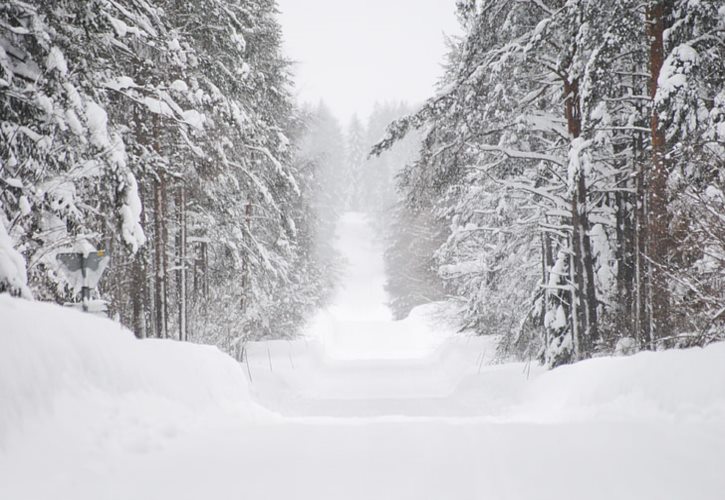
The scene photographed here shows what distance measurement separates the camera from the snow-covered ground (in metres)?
4.25

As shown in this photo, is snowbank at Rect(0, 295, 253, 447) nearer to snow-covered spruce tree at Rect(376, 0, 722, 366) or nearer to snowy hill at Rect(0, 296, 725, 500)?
snowy hill at Rect(0, 296, 725, 500)

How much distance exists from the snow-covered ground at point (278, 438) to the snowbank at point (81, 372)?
14 millimetres

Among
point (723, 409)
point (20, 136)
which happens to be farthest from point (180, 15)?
point (723, 409)

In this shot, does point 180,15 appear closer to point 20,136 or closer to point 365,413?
point 20,136

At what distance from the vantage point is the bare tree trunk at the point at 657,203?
361 inches

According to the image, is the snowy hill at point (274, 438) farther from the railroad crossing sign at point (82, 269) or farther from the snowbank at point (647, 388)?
the railroad crossing sign at point (82, 269)

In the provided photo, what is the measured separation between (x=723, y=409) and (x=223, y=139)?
1062 centimetres

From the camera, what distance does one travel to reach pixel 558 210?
12398 millimetres

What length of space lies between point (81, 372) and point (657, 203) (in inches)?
310

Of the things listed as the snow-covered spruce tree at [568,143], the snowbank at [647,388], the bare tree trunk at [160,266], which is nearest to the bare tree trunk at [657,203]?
the snow-covered spruce tree at [568,143]

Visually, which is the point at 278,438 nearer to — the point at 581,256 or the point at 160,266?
the point at 160,266

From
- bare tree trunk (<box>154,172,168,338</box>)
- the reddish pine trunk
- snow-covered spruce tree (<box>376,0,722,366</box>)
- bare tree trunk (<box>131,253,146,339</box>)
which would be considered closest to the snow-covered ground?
bare tree trunk (<box>131,253,146,339</box>)

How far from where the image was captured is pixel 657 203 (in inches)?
367

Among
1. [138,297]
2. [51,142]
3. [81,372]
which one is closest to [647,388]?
[81,372]
